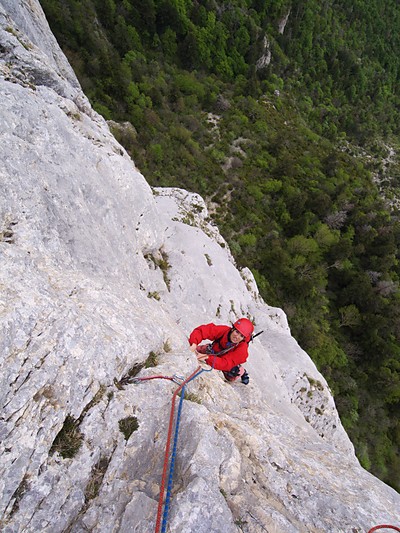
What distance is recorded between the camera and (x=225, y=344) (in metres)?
6.82

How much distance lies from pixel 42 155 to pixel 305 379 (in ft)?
43.5

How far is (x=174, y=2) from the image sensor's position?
50688 millimetres

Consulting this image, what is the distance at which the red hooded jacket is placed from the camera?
6.68 meters

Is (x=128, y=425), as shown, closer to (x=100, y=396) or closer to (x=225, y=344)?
(x=100, y=396)

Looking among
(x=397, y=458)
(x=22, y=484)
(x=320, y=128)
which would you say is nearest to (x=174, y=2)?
(x=320, y=128)

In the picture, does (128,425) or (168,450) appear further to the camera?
(128,425)

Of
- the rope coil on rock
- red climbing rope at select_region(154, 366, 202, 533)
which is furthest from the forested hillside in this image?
red climbing rope at select_region(154, 366, 202, 533)

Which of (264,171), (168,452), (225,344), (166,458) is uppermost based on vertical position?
(166,458)

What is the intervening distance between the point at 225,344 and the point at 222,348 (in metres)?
0.18

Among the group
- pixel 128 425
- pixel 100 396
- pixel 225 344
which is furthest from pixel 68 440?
pixel 225 344

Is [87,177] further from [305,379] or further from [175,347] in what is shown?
[305,379]

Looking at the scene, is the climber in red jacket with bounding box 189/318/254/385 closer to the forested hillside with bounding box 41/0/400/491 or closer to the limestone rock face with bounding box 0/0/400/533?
the limestone rock face with bounding box 0/0/400/533

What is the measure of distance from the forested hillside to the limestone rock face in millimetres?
26391

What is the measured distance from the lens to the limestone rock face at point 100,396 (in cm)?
339
